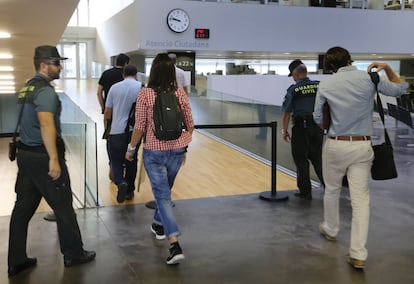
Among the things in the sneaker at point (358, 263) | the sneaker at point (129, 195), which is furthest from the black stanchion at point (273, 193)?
the sneaker at point (358, 263)

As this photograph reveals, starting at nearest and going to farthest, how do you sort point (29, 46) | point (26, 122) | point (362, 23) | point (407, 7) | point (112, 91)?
point (26, 122) → point (112, 91) → point (29, 46) → point (362, 23) → point (407, 7)

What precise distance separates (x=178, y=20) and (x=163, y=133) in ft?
41.6

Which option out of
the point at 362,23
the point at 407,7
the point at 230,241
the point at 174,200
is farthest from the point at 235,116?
the point at 407,7

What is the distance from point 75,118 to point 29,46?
6337mm

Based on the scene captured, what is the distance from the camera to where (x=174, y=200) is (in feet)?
18.2

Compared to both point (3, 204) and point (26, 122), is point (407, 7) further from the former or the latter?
point (26, 122)

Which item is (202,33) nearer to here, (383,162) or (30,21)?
(30,21)

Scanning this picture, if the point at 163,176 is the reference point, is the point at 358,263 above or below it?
below

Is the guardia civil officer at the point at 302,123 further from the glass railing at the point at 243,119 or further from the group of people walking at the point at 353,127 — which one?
the group of people walking at the point at 353,127

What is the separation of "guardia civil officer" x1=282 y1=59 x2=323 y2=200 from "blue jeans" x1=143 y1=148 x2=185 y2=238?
207 centimetres

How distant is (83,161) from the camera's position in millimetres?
5387

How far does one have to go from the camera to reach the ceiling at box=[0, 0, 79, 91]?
685 centimetres

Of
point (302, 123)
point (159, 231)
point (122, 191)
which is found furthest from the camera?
point (302, 123)

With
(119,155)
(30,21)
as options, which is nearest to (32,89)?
(119,155)
